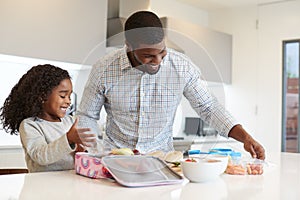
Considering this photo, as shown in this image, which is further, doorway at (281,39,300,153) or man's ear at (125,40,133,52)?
doorway at (281,39,300,153)

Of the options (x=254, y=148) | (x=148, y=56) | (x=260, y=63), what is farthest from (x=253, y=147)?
(x=260, y=63)

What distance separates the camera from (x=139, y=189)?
2.77ft

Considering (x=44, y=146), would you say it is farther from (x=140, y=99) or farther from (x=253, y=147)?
(x=253, y=147)

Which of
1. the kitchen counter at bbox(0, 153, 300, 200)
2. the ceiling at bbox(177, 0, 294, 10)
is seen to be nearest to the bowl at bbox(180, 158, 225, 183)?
the kitchen counter at bbox(0, 153, 300, 200)

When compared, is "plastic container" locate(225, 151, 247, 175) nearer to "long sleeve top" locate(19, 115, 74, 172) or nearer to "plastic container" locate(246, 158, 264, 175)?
"plastic container" locate(246, 158, 264, 175)

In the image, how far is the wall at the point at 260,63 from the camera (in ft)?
12.3

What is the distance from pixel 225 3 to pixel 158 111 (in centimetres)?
308

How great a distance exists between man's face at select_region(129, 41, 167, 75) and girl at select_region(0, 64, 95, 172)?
285 mm

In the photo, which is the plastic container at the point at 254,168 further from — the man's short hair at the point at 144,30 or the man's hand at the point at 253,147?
the man's short hair at the point at 144,30

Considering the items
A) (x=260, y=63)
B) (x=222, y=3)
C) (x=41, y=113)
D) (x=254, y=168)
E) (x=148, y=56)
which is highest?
(x=222, y=3)

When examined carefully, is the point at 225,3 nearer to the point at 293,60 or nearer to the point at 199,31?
the point at 199,31

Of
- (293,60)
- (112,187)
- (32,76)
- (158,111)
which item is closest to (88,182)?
(112,187)

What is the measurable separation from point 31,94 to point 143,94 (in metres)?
0.41

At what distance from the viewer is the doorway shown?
3.70 m
